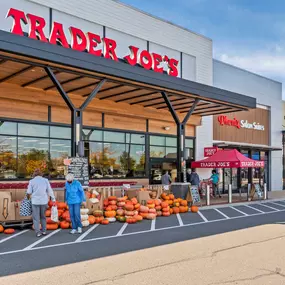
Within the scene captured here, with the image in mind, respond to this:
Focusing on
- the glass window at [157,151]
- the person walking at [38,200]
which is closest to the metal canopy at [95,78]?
the glass window at [157,151]

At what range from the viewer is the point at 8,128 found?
54.0 feet

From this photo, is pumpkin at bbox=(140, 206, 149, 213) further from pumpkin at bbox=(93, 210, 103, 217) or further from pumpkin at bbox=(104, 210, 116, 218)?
pumpkin at bbox=(93, 210, 103, 217)

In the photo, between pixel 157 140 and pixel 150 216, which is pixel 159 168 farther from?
pixel 150 216

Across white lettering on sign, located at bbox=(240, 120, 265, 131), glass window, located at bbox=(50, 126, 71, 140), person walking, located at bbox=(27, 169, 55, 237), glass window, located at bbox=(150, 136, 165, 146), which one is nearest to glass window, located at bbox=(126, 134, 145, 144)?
glass window, located at bbox=(150, 136, 165, 146)

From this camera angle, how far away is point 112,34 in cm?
2119

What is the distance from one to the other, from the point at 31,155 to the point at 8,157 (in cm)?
109

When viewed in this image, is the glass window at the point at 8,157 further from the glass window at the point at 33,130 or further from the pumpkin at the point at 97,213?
the pumpkin at the point at 97,213

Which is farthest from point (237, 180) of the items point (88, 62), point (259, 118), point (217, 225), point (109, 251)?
point (109, 251)

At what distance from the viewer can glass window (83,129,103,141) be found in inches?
762

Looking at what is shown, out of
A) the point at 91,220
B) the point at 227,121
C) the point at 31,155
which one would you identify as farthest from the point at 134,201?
the point at 227,121

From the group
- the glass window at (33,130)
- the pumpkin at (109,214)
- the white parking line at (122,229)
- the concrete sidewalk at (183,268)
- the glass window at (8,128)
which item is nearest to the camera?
the concrete sidewalk at (183,268)

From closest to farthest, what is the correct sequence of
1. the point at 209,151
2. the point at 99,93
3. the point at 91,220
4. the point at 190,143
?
1. the point at 91,220
2. the point at 99,93
3. the point at 209,151
4. the point at 190,143

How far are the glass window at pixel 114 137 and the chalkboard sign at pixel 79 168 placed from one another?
22.1 ft

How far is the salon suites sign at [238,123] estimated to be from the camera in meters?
26.9
